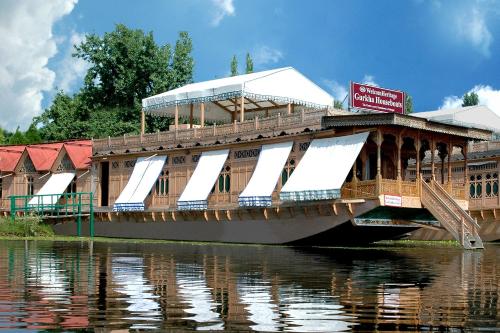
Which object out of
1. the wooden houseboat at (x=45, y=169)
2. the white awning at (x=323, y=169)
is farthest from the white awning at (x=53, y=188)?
the white awning at (x=323, y=169)

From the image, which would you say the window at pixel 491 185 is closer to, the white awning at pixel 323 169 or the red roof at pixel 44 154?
the white awning at pixel 323 169

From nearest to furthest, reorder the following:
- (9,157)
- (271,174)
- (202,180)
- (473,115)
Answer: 1. (271,174)
2. (202,180)
3. (9,157)
4. (473,115)

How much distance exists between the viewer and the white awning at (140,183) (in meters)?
44.0

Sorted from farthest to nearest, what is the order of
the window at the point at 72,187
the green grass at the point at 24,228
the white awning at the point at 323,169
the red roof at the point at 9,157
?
the red roof at the point at 9,157 → the window at the point at 72,187 → the green grass at the point at 24,228 → the white awning at the point at 323,169

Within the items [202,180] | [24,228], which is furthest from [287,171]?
[24,228]

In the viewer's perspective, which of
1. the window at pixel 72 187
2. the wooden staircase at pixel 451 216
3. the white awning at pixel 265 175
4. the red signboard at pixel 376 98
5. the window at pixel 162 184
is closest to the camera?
the wooden staircase at pixel 451 216

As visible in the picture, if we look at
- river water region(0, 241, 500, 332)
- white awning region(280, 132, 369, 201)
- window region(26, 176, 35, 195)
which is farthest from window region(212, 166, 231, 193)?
river water region(0, 241, 500, 332)

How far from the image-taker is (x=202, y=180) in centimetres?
4112

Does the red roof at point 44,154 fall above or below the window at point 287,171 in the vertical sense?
above

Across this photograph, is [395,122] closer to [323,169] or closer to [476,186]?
[323,169]

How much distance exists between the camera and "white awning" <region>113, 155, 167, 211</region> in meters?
44.0

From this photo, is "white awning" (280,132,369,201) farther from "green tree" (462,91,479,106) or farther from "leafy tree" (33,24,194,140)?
"green tree" (462,91,479,106)

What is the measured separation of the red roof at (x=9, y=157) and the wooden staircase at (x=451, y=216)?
1180 inches

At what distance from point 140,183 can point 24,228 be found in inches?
272
